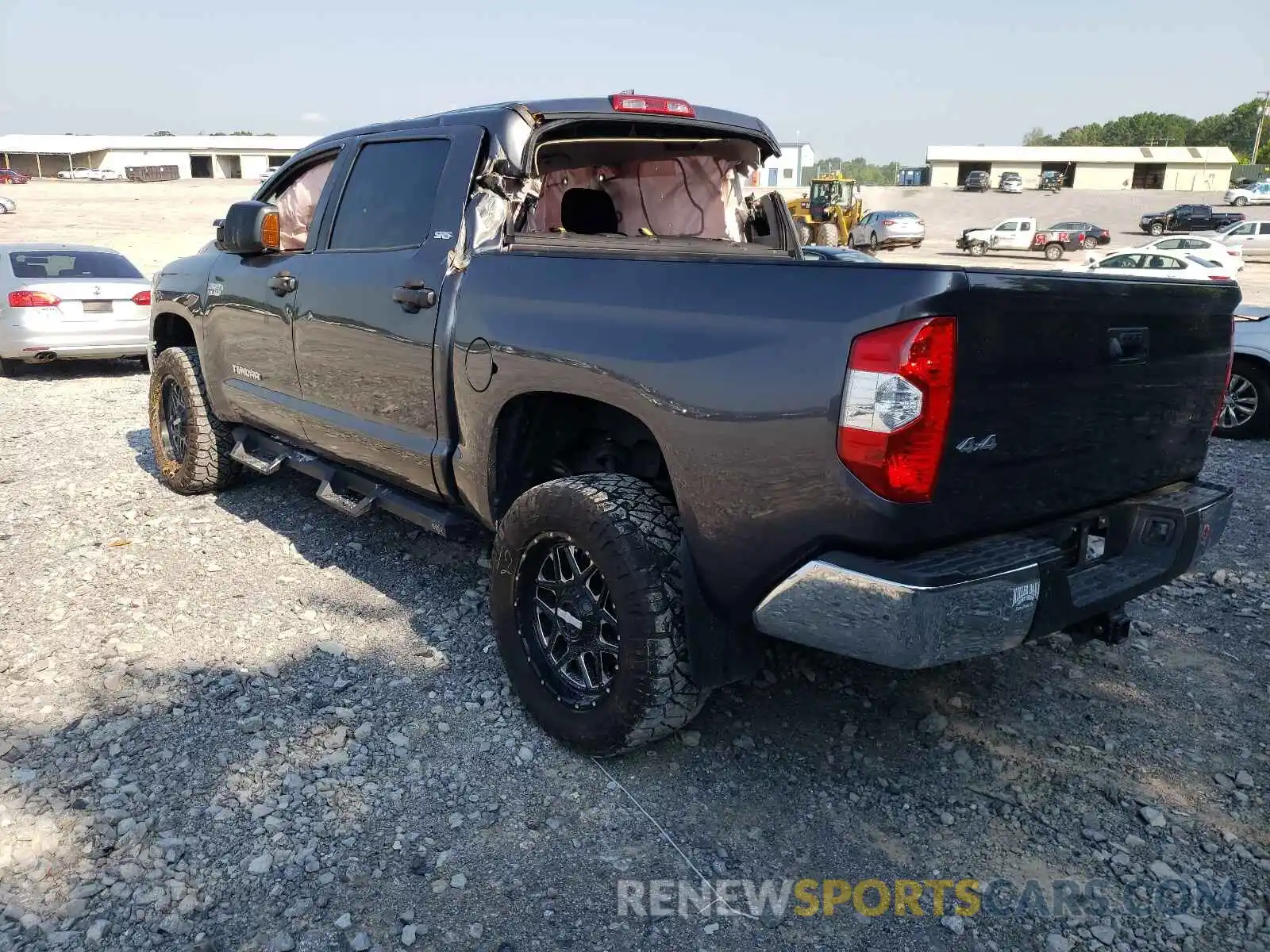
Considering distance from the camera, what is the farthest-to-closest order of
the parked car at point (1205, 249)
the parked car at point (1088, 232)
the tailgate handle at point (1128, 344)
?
the parked car at point (1088, 232), the parked car at point (1205, 249), the tailgate handle at point (1128, 344)

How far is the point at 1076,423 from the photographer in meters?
2.55

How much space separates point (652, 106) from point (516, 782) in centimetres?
275

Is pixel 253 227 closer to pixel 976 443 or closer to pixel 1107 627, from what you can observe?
pixel 976 443

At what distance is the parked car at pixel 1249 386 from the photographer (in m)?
7.55

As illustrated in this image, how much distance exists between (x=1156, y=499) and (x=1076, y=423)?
63 centimetres

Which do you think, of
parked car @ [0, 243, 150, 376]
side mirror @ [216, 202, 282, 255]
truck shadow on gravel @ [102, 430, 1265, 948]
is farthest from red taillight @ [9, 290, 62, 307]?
truck shadow on gravel @ [102, 430, 1265, 948]

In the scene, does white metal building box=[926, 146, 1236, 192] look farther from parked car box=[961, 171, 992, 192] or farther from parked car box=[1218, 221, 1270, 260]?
parked car box=[1218, 221, 1270, 260]

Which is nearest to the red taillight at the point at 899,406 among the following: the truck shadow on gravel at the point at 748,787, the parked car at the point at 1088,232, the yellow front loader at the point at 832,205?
the truck shadow on gravel at the point at 748,787

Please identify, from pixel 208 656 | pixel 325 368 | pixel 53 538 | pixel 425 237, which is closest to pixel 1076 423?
pixel 425 237

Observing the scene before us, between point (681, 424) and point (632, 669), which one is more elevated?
point (681, 424)

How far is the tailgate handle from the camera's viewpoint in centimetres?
256

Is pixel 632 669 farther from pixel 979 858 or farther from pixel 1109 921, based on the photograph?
pixel 1109 921

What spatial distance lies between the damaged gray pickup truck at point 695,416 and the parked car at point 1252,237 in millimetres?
38506

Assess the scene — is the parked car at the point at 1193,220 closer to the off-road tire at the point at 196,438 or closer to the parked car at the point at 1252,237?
the parked car at the point at 1252,237
